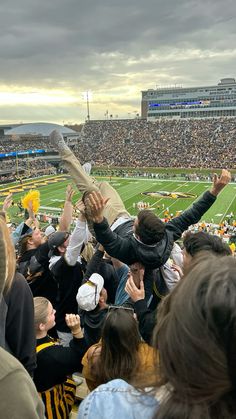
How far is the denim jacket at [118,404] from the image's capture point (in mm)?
1205

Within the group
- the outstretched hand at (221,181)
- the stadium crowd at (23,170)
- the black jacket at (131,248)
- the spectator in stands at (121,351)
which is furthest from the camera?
the stadium crowd at (23,170)

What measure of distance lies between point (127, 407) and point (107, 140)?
261 ft

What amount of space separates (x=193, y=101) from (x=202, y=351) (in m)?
88.6

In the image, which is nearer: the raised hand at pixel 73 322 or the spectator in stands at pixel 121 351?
the spectator in stands at pixel 121 351

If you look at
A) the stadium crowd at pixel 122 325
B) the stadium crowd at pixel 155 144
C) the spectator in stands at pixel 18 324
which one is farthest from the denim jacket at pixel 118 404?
the stadium crowd at pixel 155 144

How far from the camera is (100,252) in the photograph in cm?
372

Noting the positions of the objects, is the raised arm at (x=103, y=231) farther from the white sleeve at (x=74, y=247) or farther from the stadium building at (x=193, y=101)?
the stadium building at (x=193, y=101)

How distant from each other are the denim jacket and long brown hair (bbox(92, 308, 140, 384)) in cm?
78

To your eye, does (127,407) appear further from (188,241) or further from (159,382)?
(188,241)

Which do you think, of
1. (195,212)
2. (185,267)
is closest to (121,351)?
(185,267)

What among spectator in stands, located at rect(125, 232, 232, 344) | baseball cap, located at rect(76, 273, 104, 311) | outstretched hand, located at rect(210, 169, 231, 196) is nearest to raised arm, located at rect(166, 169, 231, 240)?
outstretched hand, located at rect(210, 169, 231, 196)

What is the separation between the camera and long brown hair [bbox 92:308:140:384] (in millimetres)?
2045

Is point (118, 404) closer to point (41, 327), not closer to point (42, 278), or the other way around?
point (41, 327)

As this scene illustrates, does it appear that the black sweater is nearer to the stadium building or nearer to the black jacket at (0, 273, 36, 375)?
the black jacket at (0, 273, 36, 375)
